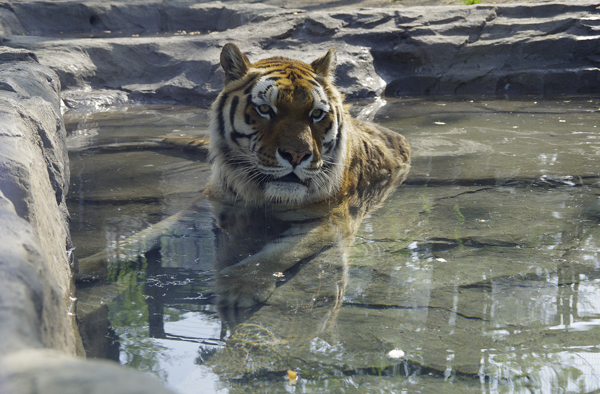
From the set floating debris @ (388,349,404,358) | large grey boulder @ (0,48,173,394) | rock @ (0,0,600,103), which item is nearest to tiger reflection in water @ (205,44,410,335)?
floating debris @ (388,349,404,358)

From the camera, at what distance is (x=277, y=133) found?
11.0ft

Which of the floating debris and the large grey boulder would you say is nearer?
the large grey boulder

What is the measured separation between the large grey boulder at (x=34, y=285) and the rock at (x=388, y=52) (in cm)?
566

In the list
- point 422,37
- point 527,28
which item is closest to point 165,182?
point 422,37

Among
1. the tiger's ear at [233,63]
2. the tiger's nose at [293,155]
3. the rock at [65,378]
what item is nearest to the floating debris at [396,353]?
the rock at [65,378]

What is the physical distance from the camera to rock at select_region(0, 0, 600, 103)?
8.10 meters

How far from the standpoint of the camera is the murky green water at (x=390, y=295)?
1795 millimetres

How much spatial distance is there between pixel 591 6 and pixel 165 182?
8155mm

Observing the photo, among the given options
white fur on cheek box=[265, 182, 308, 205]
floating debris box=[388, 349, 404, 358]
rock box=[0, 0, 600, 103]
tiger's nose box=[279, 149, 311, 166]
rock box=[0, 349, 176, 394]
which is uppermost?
rock box=[0, 0, 600, 103]

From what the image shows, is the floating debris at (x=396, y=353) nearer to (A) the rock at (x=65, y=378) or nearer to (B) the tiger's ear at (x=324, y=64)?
(A) the rock at (x=65, y=378)

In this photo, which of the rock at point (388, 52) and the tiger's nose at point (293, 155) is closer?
the tiger's nose at point (293, 155)

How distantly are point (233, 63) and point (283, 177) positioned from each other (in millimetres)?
994

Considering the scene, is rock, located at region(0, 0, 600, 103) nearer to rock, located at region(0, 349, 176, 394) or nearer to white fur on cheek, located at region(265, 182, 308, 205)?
white fur on cheek, located at region(265, 182, 308, 205)

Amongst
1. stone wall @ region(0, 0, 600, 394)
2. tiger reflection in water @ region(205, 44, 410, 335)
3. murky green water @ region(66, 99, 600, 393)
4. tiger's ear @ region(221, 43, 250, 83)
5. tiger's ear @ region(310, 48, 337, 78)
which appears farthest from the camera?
stone wall @ region(0, 0, 600, 394)
